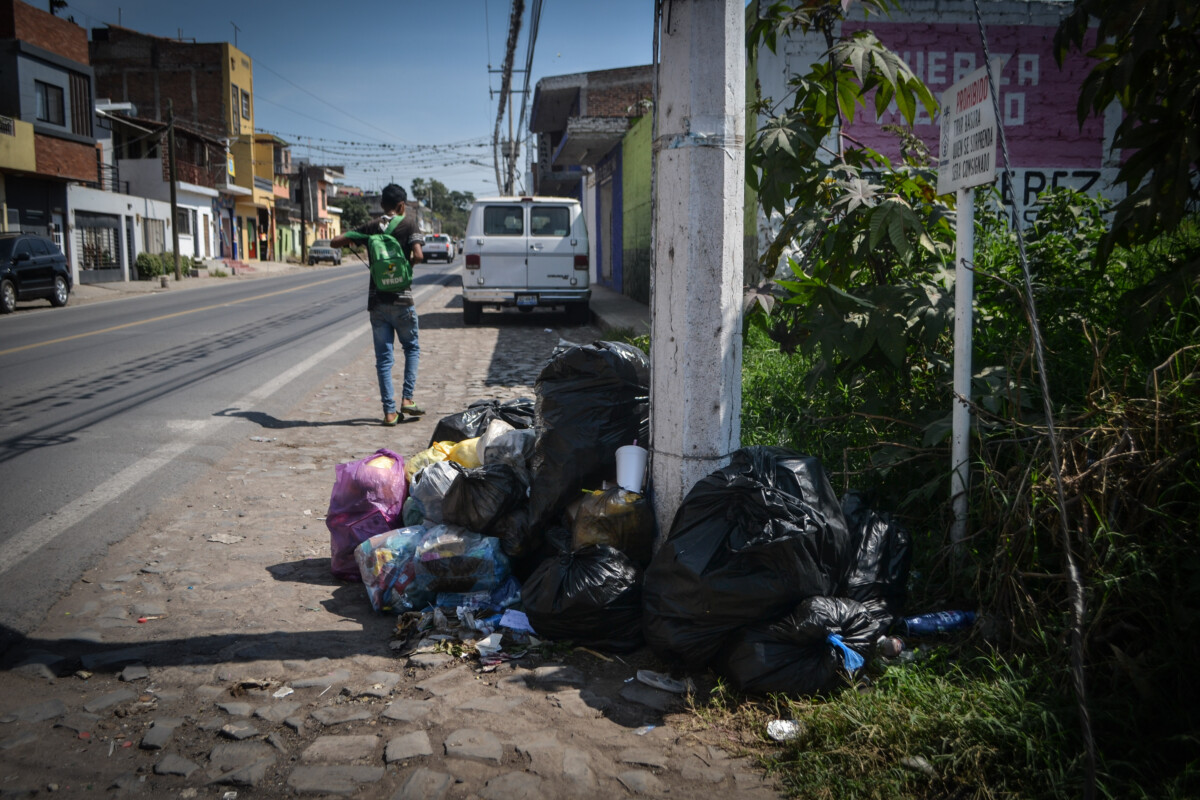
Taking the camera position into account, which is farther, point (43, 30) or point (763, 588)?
point (43, 30)

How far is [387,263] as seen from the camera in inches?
260

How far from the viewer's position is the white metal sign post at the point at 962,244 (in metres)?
3.08

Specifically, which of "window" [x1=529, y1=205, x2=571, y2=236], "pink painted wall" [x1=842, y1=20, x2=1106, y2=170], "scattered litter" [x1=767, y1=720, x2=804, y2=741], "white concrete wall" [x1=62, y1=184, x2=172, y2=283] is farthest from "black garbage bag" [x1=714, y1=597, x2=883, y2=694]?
"white concrete wall" [x1=62, y1=184, x2=172, y2=283]

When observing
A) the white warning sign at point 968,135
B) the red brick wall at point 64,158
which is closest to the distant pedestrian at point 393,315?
the white warning sign at point 968,135

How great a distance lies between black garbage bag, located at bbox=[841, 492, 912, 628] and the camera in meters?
3.03

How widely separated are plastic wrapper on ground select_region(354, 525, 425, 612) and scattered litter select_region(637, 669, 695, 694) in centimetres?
114

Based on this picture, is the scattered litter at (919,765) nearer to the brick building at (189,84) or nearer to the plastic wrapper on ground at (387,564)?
the plastic wrapper on ground at (387,564)

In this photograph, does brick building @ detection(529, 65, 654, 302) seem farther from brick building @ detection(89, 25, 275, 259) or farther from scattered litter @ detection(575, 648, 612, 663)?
brick building @ detection(89, 25, 275, 259)

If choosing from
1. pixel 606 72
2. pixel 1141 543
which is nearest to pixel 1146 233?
pixel 1141 543

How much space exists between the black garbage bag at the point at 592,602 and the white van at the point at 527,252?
36.0ft

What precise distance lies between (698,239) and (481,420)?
195cm

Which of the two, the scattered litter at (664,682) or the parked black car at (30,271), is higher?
the parked black car at (30,271)

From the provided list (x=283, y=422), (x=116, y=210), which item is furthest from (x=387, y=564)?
(x=116, y=210)

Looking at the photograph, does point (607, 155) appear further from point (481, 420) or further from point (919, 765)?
point (919, 765)
